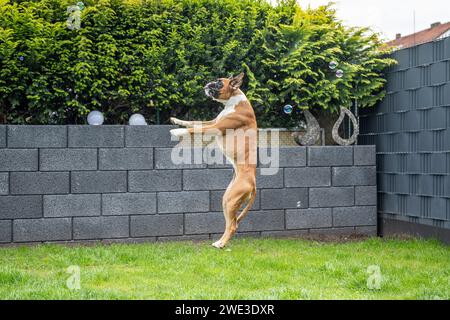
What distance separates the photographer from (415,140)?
8.34 m

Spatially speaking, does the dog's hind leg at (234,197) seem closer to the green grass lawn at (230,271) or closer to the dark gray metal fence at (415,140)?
the green grass lawn at (230,271)

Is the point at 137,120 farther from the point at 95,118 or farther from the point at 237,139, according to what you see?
the point at 237,139

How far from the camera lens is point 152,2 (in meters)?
8.08

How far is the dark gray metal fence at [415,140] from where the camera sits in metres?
7.81

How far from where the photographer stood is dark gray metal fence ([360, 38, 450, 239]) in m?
7.81

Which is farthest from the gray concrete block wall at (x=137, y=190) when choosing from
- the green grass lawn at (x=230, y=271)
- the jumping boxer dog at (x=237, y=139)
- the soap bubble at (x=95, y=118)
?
the jumping boxer dog at (x=237, y=139)

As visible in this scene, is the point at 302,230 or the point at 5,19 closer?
the point at 5,19

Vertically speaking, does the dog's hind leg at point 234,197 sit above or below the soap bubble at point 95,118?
below

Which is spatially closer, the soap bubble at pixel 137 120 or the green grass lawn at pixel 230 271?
the green grass lawn at pixel 230 271

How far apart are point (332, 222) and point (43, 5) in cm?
487

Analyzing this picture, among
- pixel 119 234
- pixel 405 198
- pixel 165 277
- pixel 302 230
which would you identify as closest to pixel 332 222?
pixel 302 230

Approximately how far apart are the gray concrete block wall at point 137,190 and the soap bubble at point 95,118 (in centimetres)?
12

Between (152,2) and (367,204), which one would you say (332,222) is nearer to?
(367,204)
